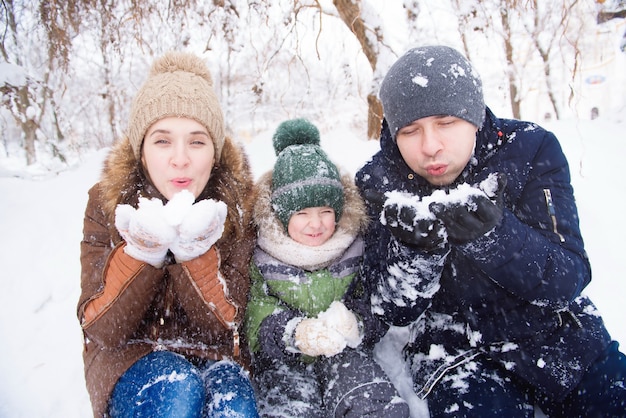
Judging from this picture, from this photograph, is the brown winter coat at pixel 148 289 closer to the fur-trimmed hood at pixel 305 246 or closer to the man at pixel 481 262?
the fur-trimmed hood at pixel 305 246

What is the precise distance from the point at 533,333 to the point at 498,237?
0.54 m

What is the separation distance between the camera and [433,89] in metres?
1.59

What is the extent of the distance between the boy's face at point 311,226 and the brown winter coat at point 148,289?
230 mm

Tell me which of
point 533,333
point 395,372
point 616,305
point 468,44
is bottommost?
point 395,372

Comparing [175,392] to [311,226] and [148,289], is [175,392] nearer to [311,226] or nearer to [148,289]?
[148,289]

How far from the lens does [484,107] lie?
5.60 feet

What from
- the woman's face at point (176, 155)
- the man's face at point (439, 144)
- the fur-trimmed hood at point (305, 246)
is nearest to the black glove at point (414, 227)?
the man's face at point (439, 144)

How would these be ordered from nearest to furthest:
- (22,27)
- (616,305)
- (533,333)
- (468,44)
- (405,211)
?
(405,211)
(533,333)
(616,305)
(22,27)
(468,44)

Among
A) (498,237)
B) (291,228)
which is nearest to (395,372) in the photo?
(291,228)

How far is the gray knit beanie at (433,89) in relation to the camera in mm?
1587

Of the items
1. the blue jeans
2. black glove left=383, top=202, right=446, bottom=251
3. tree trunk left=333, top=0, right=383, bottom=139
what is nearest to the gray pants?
the blue jeans

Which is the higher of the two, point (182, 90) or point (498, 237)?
point (182, 90)

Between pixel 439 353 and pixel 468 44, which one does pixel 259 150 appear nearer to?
pixel 468 44

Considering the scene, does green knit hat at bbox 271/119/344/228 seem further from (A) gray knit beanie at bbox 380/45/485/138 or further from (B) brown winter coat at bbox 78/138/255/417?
(A) gray knit beanie at bbox 380/45/485/138
